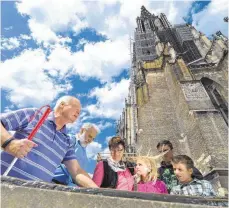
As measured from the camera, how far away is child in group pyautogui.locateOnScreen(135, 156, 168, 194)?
2.82 metres

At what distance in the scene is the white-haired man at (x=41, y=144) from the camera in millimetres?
1766

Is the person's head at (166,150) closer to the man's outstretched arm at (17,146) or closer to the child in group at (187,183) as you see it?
the child in group at (187,183)

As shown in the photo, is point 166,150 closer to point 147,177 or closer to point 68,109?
point 147,177

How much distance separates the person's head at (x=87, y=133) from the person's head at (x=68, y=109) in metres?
0.93

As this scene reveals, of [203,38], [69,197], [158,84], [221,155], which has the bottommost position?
[69,197]

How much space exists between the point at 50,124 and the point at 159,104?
15.1m

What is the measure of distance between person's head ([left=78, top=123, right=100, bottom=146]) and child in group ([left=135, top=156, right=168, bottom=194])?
2.44 feet

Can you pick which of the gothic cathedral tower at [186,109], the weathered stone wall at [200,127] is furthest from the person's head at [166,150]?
the weathered stone wall at [200,127]

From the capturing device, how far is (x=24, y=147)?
5.68 feet

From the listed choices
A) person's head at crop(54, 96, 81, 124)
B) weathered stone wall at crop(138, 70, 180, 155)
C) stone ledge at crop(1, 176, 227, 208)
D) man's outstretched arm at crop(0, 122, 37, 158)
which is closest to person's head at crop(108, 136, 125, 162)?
person's head at crop(54, 96, 81, 124)

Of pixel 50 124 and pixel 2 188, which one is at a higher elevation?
pixel 50 124

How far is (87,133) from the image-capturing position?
3285 mm

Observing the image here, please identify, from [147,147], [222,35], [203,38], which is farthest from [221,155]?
[203,38]

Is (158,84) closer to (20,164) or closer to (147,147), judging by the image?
(147,147)
